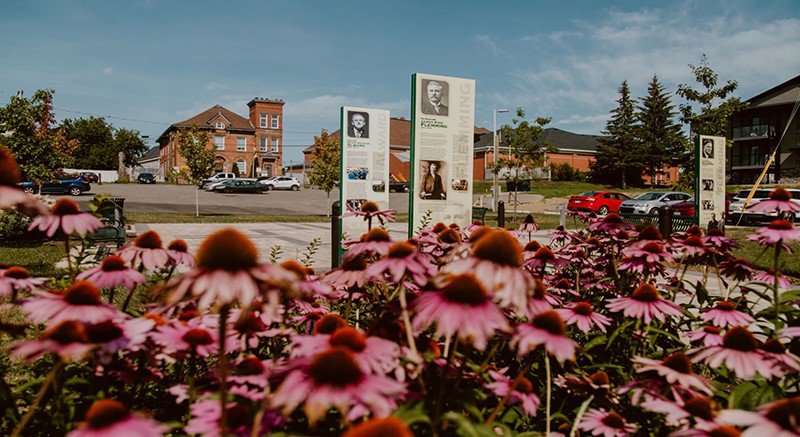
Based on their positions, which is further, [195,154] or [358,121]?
[195,154]

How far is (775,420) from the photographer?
1.00 m

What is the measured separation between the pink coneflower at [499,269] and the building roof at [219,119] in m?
67.9

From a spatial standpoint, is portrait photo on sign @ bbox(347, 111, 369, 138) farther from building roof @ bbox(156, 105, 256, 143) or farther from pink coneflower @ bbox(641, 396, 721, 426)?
building roof @ bbox(156, 105, 256, 143)

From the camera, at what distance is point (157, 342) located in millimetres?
1288

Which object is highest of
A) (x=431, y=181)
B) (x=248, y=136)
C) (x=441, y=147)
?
(x=248, y=136)

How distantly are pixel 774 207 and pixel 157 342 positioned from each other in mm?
2763

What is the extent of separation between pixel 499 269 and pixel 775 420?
589 mm

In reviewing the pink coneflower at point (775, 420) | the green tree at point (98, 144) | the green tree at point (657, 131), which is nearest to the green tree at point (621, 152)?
the green tree at point (657, 131)

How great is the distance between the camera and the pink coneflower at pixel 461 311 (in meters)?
0.99

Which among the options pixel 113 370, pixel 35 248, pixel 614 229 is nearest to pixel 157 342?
pixel 113 370

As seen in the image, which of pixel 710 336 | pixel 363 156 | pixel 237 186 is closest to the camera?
pixel 710 336

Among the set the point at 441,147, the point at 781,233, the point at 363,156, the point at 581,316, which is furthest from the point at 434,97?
the point at 581,316

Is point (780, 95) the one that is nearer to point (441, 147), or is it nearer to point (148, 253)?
point (441, 147)

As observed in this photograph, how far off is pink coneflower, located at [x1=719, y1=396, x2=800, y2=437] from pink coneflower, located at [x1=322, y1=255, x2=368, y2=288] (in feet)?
3.35
